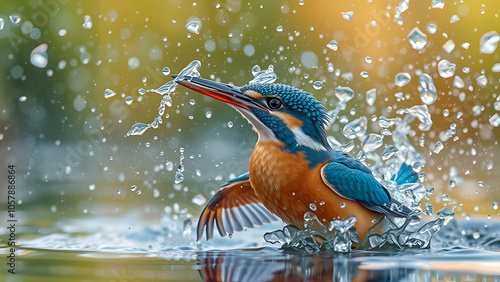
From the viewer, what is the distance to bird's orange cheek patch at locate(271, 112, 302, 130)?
11.0 feet

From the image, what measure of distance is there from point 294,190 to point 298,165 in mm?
129

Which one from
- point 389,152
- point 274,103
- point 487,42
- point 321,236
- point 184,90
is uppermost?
point 184,90

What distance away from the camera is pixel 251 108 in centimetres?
338

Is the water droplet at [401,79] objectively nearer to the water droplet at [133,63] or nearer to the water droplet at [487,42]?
the water droplet at [487,42]

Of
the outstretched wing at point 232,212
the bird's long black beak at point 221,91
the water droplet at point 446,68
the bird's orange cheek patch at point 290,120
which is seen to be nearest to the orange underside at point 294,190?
the bird's orange cheek patch at point 290,120

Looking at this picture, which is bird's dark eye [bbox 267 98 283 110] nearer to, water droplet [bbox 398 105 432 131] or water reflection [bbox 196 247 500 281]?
water reflection [bbox 196 247 500 281]

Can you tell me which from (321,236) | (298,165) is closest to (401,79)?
(298,165)

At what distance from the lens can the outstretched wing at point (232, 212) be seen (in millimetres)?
3908

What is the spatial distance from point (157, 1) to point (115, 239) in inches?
276

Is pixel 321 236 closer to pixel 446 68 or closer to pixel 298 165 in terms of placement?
pixel 298 165

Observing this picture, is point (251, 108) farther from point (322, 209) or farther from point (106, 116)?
point (106, 116)

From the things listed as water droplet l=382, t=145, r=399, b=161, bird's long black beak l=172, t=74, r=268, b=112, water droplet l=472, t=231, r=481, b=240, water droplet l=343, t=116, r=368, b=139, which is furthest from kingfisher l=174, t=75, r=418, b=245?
water droplet l=472, t=231, r=481, b=240

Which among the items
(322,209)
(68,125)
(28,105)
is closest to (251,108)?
(322,209)

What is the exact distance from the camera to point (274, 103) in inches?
133
